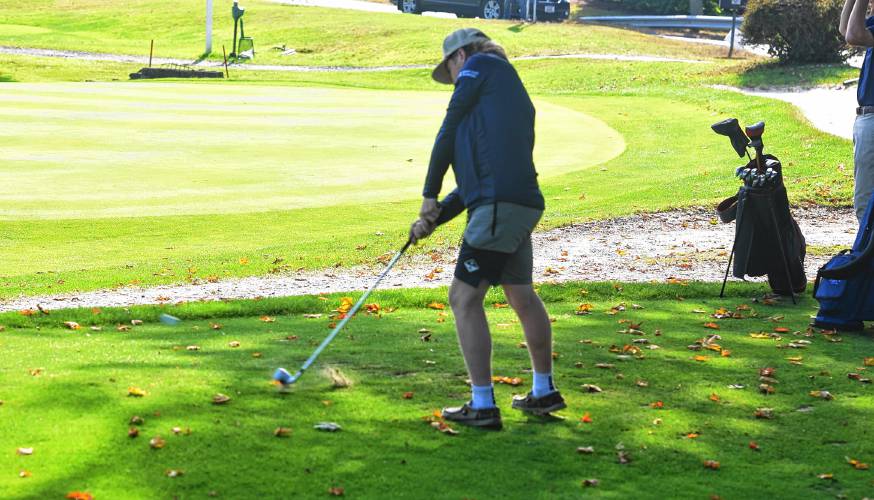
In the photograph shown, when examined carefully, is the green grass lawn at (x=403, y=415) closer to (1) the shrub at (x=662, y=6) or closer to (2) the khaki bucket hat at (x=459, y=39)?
(2) the khaki bucket hat at (x=459, y=39)

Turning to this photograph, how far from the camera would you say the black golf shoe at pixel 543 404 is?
6336 mm

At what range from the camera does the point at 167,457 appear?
5406 mm

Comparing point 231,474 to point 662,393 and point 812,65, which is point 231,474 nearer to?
point 662,393

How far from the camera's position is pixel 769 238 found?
9953mm

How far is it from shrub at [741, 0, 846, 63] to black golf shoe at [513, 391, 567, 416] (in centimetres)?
2857

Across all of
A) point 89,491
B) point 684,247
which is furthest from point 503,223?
point 684,247

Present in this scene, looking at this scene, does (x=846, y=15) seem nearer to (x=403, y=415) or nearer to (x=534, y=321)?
(x=534, y=321)

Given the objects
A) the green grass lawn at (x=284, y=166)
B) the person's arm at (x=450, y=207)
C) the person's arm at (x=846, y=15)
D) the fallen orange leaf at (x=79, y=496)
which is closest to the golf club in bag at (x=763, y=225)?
the person's arm at (x=846, y=15)

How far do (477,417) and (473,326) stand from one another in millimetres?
→ 448

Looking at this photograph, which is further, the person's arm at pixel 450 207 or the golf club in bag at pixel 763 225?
the golf club in bag at pixel 763 225

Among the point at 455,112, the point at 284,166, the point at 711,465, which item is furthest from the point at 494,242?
the point at 284,166

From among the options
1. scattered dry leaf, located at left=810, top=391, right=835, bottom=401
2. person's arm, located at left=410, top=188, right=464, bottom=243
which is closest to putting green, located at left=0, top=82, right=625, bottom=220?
person's arm, located at left=410, top=188, right=464, bottom=243

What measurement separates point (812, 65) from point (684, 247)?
74.8 feet

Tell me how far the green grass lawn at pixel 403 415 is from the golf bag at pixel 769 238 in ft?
3.80
